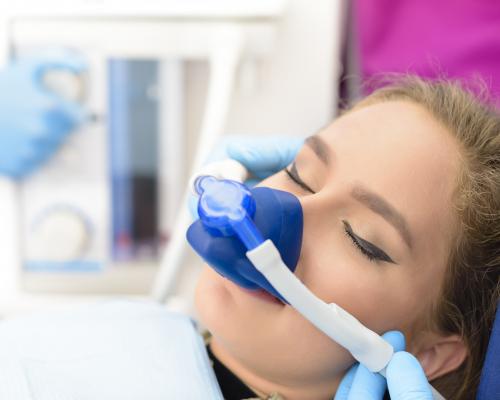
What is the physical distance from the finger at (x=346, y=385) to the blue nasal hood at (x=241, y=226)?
0.18 metres

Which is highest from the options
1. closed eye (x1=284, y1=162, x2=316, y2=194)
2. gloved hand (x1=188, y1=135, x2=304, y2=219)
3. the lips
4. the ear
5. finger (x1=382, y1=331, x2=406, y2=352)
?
closed eye (x1=284, y1=162, x2=316, y2=194)

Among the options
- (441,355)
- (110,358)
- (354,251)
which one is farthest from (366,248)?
(110,358)

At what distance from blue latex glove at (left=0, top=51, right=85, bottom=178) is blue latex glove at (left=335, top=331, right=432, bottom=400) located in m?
0.62

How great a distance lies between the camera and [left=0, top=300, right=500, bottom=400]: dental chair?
77 centimetres

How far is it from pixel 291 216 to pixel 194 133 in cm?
45

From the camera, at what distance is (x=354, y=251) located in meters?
0.77

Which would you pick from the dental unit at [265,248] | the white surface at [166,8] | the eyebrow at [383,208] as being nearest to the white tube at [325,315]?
the dental unit at [265,248]

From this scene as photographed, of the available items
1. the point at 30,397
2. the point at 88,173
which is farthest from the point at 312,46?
the point at 30,397

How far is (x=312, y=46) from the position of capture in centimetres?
110

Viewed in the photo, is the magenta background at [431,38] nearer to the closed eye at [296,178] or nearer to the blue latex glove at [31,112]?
the closed eye at [296,178]

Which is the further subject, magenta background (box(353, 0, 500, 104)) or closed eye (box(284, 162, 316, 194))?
magenta background (box(353, 0, 500, 104))

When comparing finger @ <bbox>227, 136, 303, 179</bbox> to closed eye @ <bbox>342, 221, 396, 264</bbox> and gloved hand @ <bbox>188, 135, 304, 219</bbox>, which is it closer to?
gloved hand @ <bbox>188, 135, 304, 219</bbox>

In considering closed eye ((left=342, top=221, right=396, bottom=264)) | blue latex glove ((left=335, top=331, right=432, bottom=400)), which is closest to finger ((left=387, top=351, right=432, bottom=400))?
blue latex glove ((left=335, top=331, right=432, bottom=400))

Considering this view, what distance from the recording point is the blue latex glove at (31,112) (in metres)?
1.05
